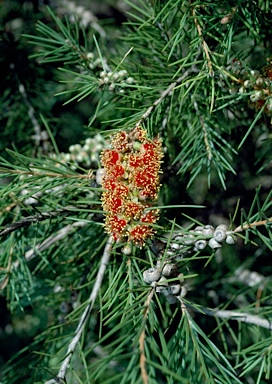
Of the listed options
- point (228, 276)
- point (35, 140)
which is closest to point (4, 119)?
point (35, 140)

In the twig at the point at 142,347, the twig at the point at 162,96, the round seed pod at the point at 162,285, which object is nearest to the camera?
the twig at the point at 142,347

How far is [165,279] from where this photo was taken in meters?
0.54

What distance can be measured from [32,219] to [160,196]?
0.92 feet

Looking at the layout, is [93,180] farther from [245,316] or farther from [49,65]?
[49,65]

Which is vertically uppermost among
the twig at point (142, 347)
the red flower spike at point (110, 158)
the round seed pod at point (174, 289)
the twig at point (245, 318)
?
the red flower spike at point (110, 158)

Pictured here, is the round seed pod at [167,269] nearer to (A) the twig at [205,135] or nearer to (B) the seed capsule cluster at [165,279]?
(B) the seed capsule cluster at [165,279]

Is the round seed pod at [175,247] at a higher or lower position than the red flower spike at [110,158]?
lower

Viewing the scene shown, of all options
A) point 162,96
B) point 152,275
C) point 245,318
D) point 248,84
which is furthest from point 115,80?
point 245,318

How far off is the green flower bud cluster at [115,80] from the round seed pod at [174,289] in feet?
0.93

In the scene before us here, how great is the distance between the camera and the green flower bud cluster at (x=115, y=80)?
26.0 inches

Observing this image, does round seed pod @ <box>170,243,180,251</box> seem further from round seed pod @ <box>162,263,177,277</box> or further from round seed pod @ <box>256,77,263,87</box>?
round seed pod @ <box>256,77,263,87</box>

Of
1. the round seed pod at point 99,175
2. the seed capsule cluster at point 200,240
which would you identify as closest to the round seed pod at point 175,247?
the seed capsule cluster at point 200,240

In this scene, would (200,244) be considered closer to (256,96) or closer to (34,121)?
(256,96)

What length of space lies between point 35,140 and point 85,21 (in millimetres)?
337
